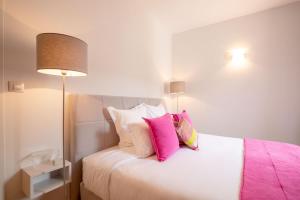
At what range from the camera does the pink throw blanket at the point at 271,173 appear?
33.8 inches

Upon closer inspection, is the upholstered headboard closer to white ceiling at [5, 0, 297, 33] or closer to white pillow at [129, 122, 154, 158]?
white pillow at [129, 122, 154, 158]

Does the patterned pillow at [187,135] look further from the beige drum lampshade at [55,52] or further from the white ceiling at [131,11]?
the white ceiling at [131,11]

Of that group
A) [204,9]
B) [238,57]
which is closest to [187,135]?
[238,57]

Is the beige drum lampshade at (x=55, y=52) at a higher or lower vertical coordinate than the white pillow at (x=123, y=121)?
higher

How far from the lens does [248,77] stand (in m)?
2.80

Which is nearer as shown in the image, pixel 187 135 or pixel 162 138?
pixel 162 138

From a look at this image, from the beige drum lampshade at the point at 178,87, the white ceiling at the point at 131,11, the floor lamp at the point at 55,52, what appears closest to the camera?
the floor lamp at the point at 55,52

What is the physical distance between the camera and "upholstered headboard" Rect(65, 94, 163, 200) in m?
1.47

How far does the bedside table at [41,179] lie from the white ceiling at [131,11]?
3.69ft

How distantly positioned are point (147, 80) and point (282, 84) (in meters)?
2.14

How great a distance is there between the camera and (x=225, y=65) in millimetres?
3006

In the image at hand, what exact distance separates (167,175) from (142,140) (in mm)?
451

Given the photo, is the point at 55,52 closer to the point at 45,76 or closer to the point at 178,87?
the point at 45,76

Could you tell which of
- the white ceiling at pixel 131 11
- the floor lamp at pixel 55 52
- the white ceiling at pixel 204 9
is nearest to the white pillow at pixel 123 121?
the floor lamp at pixel 55 52
